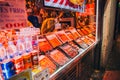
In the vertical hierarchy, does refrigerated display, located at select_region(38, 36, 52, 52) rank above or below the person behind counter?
below

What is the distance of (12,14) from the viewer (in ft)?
5.08

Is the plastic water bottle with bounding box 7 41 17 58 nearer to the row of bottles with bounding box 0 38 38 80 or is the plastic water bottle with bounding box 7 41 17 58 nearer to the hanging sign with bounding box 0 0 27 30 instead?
the row of bottles with bounding box 0 38 38 80

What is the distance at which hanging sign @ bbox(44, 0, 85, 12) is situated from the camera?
260 centimetres

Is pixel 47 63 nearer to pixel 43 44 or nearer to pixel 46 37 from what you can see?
pixel 43 44

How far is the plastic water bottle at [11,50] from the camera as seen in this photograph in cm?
155

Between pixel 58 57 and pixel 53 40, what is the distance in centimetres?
35

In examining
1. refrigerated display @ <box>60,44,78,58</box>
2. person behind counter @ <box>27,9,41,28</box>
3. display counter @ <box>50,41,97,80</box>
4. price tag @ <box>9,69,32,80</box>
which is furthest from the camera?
refrigerated display @ <box>60,44,78,58</box>

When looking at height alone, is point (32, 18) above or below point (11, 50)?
above

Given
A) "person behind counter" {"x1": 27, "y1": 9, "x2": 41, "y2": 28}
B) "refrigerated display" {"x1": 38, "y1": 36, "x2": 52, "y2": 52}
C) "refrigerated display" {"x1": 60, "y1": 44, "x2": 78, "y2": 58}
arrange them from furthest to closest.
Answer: "refrigerated display" {"x1": 60, "y1": 44, "x2": 78, "y2": 58}
"refrigerated display" {"x1": 38, "y1": 36, "x2": 52, "y2": 52}
"person behind counter" {"x1": 27, "y1": 9, "x2": 41, "y2": 28}

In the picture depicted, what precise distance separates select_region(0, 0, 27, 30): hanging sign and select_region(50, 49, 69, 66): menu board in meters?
1.09

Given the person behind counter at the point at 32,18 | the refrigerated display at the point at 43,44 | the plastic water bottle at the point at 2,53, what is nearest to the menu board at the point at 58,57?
the refrigerated display at the point at 43,44

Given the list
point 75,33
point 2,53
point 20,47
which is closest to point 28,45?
point 20,47

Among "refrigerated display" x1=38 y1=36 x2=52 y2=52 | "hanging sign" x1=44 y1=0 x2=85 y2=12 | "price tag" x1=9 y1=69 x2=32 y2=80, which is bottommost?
"price tag" x1=9 y1=69 x2=32 y2=80

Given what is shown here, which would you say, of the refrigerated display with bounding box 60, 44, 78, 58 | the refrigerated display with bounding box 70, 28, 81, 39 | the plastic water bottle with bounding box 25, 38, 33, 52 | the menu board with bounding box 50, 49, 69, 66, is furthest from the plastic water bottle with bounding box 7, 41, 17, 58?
the refrigerated display with bounding box 70, 28, 81, 39
